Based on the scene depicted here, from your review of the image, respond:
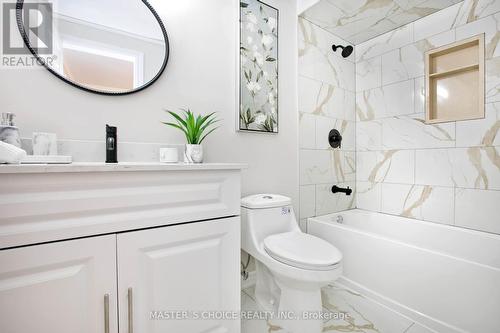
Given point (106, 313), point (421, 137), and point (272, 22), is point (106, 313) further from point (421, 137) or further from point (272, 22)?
point (421, 137)

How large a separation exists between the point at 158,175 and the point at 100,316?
0.49 meters

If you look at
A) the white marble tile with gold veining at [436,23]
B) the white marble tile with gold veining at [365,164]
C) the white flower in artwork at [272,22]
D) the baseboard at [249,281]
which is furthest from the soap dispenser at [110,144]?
the white marble tile with gold veining at [436,23]

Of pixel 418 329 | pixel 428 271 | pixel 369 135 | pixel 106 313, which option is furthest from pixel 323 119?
pixel 106 313

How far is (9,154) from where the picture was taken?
0.68 meters

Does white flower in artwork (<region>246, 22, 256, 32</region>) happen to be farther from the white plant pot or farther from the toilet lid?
the toilet lid

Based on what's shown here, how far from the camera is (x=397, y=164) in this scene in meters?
2.07

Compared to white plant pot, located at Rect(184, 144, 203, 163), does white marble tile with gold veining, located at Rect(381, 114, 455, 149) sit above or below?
above

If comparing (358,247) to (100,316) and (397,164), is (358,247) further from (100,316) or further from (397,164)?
(100,316)

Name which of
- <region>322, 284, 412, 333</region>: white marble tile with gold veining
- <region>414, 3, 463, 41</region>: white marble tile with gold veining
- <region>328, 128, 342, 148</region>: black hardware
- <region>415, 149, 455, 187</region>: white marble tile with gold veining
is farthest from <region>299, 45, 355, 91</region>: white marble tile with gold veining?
<region>322, 284, 412, 333</region>: white marble tile with gold veining

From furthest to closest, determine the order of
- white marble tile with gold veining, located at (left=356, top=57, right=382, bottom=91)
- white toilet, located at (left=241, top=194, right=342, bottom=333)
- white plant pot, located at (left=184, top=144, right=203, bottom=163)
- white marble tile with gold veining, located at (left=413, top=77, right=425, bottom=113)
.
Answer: white marble tile with gold veining, located at (left=356, top=57, right=382, bottom=91)
white marble tile with gold veining, located at (left=413, top=77, right=425, bottom=113)
white plant pot, located at (left=184, top=144, right=203, bottom=163)
white toilet, located at (left=241, top=194, right=342, bottom=333)

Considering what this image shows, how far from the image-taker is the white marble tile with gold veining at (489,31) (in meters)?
1.56

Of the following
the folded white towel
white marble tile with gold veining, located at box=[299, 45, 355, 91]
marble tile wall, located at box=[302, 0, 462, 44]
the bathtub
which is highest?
marble tile wall, located at box=[302, 0, 462, 44]

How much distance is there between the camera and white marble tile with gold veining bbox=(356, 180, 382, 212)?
2.21 meters

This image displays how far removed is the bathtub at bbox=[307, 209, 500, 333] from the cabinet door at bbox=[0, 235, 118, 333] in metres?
1.50
